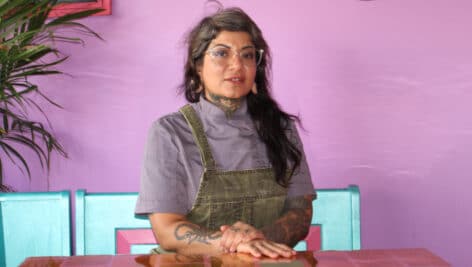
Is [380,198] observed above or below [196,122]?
below

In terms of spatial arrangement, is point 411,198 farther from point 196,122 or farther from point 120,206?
point 120,206

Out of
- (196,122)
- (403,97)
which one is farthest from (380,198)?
(196,122)

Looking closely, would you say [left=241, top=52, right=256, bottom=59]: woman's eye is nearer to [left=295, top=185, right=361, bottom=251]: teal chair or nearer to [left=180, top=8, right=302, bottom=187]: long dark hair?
[left=180, top=8, right=302, bottom=187]: long dark hair

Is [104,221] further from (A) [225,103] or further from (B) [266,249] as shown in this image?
(B) [266,249]

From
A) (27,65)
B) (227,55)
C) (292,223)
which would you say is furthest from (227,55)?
(27,65)

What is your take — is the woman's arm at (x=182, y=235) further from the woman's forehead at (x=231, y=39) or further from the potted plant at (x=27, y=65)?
the potted plant at (x=27, y=65)

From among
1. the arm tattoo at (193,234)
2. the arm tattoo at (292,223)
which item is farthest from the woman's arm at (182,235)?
the arm tattoo at (292,223)

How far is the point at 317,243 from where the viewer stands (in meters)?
2.03

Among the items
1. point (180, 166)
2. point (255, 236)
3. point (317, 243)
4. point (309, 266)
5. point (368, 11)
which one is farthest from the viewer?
point (368, 11)

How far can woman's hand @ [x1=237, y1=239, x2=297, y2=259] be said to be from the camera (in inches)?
55.2

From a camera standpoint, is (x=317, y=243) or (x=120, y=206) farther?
(x=317, y=243)

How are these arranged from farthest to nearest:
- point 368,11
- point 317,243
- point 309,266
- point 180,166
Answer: point 368,11
point 317,243
point 180,166
point 309,266

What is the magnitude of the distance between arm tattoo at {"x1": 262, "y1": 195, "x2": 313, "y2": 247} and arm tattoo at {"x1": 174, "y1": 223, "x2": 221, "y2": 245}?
0.67 feet

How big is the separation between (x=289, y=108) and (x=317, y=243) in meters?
0.94
